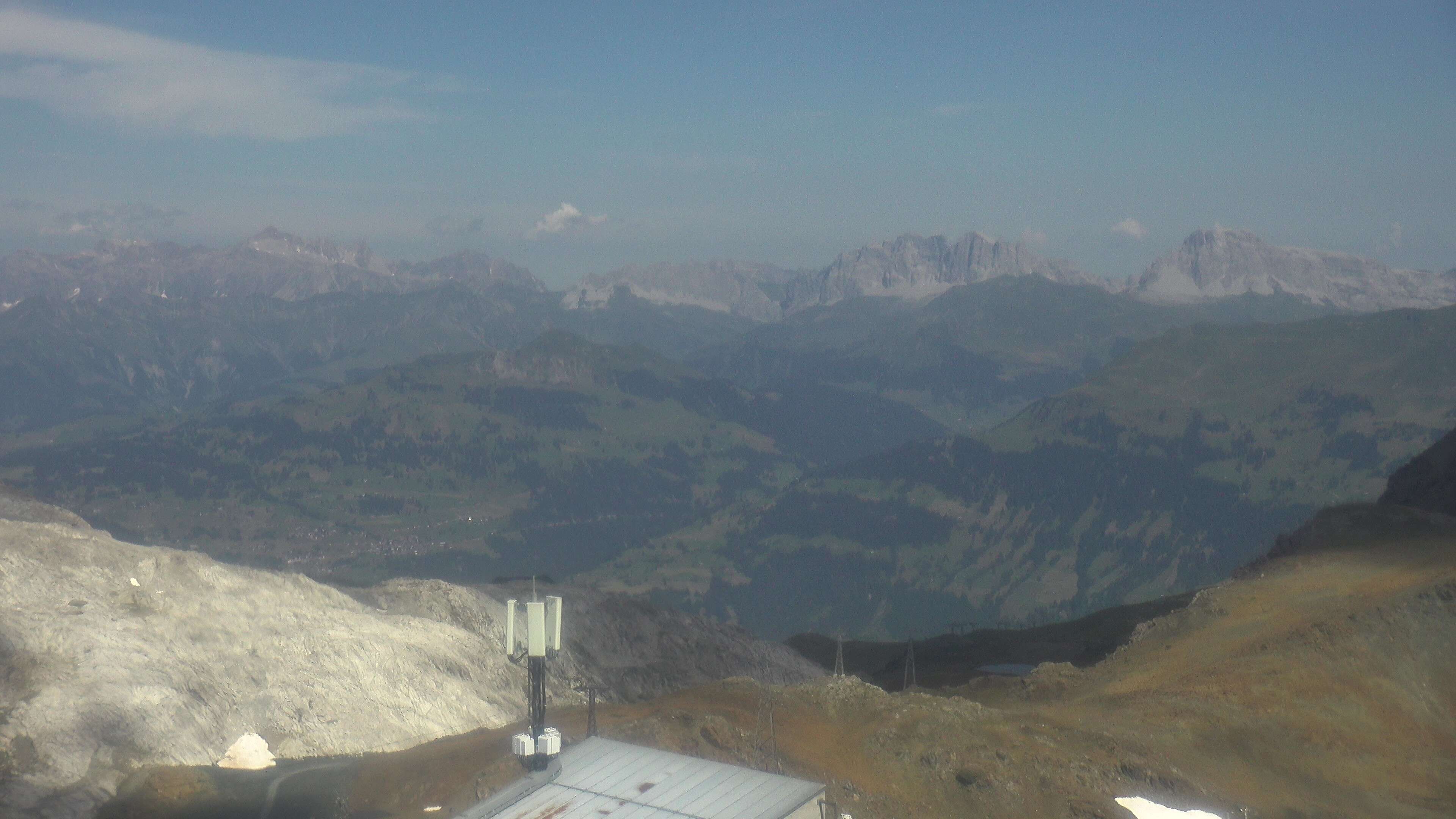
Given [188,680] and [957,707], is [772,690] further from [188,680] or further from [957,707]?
[188,680]

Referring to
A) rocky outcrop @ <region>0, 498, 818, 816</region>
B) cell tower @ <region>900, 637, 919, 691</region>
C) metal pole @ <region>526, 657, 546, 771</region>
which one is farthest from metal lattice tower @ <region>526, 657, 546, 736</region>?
cell tower @ <region>900, 637, 919, 691</region>

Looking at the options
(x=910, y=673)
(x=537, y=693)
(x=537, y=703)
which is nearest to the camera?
(x=537, y=693)

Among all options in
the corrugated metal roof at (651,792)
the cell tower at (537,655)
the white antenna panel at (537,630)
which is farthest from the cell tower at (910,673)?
the white antenna panel at (537,630)

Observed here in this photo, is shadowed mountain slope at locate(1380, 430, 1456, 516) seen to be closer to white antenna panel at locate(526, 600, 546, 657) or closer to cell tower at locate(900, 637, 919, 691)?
cell tower at locate(900, 637, 919, 691)

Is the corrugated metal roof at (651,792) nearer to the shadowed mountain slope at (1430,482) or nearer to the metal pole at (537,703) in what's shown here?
the metal pole at (537,703)

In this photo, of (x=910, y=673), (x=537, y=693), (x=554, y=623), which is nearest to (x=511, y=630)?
(x=554, y=623)

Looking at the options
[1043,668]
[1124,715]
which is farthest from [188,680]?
[1043,668]

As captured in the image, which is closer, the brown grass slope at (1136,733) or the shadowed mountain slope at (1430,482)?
the brown grass slope at (1136,733)

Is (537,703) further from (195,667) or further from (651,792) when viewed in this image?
(195,667)
